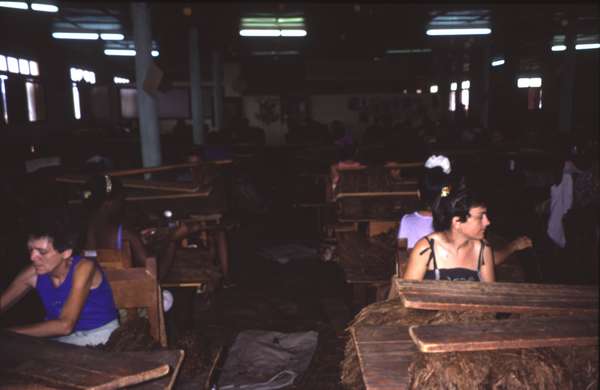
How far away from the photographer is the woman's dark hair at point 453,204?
333cm

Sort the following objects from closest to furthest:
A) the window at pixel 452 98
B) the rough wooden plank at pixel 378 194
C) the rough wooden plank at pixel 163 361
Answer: the rough wooden plank at pixel 163 361, the rough wooden plank at pixel 378 194, the window at pixel 452 98

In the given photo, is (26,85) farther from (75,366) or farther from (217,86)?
(75,366)

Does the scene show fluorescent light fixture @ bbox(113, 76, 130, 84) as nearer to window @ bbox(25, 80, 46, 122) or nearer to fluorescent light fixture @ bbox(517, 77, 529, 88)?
window @ bbox(25, 80, 46, 122)

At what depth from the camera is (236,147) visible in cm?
1497

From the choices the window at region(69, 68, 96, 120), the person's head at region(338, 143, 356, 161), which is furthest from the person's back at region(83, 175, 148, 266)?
the window at region(69, 68, 96, 120)

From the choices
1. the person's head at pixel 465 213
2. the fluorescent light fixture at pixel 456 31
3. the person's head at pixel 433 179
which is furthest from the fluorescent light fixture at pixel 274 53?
the person's head at pixel 465 213

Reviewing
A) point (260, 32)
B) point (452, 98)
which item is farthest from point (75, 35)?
point (452, 98)

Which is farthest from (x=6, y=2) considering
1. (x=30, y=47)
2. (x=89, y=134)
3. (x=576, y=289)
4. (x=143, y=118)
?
(x=89, y=134)

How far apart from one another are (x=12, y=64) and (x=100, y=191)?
8835mm

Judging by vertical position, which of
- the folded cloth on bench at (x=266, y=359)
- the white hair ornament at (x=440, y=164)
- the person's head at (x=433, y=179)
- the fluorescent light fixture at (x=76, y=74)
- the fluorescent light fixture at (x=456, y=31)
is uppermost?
the fluorescent light fixture at (x=456, y=31)

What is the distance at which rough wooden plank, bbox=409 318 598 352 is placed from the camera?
71.2 inches

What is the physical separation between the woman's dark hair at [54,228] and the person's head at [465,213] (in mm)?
2514

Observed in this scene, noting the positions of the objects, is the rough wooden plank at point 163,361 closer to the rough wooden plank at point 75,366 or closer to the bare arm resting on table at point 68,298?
the rough wooden plank at point 75,366

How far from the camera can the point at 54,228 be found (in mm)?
3316
